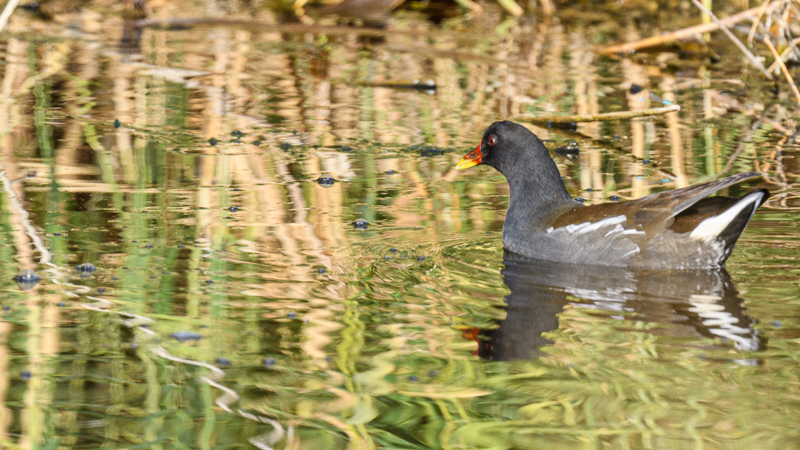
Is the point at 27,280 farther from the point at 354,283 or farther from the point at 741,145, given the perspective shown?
the point at 741,145

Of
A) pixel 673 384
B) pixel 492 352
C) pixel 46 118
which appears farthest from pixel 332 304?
pixel 46 118

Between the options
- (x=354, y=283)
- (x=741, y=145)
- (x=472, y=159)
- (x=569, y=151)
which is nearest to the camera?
(x=354, y=283)

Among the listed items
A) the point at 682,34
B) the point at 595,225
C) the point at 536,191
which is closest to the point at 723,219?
the point at 595,225

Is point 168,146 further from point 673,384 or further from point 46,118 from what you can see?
point 673,384

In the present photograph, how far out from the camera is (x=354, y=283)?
15.8 feet

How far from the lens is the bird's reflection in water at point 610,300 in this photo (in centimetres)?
418

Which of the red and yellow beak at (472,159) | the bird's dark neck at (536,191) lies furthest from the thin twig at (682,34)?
the bird's dark neck at (536,191)

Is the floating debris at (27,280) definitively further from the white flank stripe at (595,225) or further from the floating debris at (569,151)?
the floating debris at (569,151)

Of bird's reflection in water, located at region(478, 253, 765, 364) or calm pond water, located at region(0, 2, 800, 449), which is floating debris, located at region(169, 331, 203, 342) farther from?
bird's reflection in water, located at region(478, 253, 765, 364)

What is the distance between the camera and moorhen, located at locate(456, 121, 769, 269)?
5012 mm

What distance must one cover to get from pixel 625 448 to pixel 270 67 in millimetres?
8242

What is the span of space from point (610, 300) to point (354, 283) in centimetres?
112

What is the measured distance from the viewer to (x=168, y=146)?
745cm

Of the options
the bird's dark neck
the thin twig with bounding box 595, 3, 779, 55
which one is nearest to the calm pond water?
the bird's dark neck
